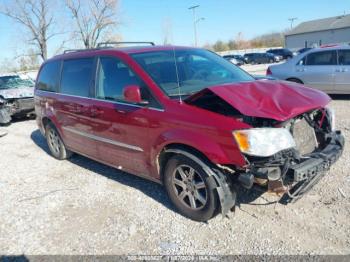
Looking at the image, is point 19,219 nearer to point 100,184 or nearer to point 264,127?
point 100,184

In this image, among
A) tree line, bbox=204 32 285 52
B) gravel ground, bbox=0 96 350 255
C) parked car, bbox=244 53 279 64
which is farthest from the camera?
tree line, bbox=204 32 285 52

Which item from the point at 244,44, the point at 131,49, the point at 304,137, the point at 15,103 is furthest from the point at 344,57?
the point at 244,44

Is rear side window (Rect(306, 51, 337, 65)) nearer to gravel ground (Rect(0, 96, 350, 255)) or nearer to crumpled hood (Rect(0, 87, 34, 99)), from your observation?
gravel ground (Rect(0, 96, 350, 255))

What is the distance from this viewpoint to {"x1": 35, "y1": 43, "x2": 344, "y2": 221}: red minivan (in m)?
3.00

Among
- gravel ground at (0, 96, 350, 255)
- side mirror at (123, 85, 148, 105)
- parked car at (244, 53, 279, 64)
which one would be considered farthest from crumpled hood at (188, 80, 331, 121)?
parked car at (244, 53, 279, 64)

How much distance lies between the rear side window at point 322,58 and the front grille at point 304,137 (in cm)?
638

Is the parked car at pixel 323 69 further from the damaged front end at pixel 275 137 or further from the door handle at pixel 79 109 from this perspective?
the door handle at pixel 79 109

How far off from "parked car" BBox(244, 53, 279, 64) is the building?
59.1 feet

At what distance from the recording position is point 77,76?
497 cm

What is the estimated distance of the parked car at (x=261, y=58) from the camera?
40500mm

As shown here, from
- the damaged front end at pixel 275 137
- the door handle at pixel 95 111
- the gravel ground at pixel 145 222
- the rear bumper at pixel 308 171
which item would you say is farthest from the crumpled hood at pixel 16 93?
the rear bumper at pixel 308 171

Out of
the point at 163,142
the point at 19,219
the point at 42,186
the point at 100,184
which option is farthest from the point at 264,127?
the point at 42,186

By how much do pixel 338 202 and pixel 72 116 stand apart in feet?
12.4

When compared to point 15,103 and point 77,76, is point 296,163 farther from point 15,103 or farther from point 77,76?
point 15,103
